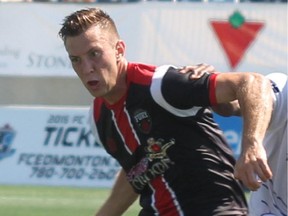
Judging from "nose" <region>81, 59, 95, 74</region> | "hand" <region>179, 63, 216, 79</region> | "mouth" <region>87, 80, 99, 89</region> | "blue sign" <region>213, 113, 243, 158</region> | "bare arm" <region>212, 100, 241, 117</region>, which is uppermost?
"hand" <region>179, 63, 216, 79</region>

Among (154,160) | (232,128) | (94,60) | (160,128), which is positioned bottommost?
(232,128)

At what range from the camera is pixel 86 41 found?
15.1ft

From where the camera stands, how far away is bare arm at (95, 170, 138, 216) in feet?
16.7

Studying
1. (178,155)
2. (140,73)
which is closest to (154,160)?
(178,155)

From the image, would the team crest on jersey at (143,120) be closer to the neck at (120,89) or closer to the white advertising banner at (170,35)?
the neck at (120,89)

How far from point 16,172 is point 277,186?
33.2 ft

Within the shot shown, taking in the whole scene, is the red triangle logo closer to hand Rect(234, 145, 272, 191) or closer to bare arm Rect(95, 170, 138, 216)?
bare arm Rect(95, 170, 138, 216)

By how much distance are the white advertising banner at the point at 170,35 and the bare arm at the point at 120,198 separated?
39.8 feet

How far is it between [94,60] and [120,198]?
33.4 inches

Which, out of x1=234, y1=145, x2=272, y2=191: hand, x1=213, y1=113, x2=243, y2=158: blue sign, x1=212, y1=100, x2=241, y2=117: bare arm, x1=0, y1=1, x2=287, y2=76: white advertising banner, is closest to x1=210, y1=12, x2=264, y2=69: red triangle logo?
x1=0, y1=1, x2=287, y2=76: white advertising banner

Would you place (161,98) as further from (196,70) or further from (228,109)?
(228,109)

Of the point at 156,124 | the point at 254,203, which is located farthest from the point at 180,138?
the point at 254,203

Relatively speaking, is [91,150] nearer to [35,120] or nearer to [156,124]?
[35,120]

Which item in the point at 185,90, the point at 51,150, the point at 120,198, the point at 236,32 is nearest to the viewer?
the point at 185,90
